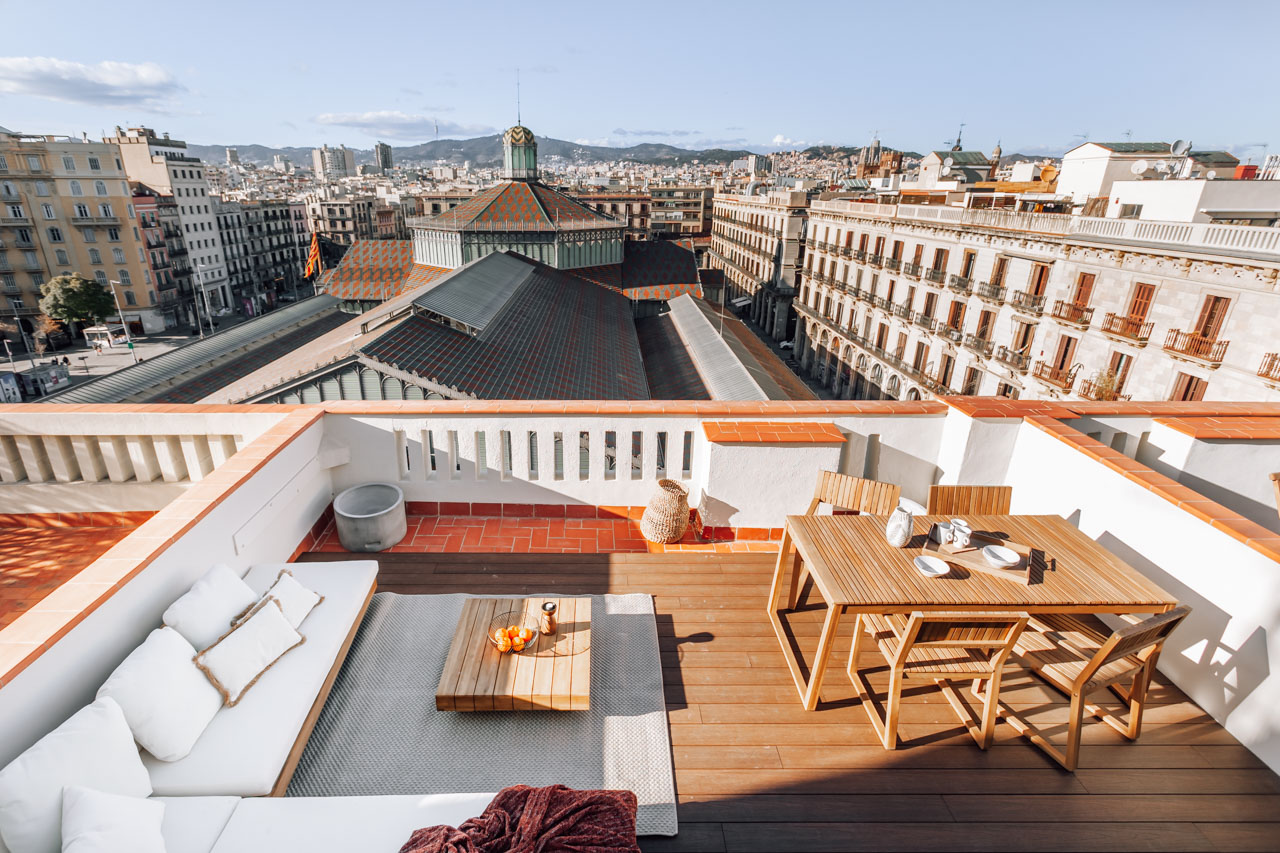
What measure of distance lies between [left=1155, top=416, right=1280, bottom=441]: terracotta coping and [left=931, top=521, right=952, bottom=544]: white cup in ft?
8.63

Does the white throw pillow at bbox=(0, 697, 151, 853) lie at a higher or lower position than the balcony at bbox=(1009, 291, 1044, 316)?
higher

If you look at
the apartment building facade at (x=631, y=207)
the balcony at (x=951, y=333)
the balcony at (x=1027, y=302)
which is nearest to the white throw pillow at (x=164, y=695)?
the balcony at (x=1027, y=302)

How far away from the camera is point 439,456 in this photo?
195 inches

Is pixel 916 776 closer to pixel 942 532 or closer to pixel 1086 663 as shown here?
pixel 1086 663

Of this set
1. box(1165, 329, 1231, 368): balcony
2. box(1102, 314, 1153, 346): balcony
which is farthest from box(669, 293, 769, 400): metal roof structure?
box(1165, 329, 1231, 368): balcony

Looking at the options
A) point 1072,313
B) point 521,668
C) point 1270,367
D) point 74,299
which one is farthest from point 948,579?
point 74,299

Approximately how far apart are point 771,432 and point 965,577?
189cm

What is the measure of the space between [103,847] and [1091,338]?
25.3 meters

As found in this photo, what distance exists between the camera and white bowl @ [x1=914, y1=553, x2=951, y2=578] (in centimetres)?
316

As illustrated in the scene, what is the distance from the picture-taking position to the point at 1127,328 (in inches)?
734

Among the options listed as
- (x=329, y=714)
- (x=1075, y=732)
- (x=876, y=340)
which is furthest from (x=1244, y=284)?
(x=329, y=714)

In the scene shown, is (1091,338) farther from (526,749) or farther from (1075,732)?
(526,749)

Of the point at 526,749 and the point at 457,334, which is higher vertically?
the point at 526,749

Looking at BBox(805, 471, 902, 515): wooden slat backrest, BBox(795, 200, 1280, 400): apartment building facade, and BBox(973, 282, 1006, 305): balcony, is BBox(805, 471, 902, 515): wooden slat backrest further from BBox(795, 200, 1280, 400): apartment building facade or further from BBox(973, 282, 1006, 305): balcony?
BBox(973, 282, 1006, 305): balcony
